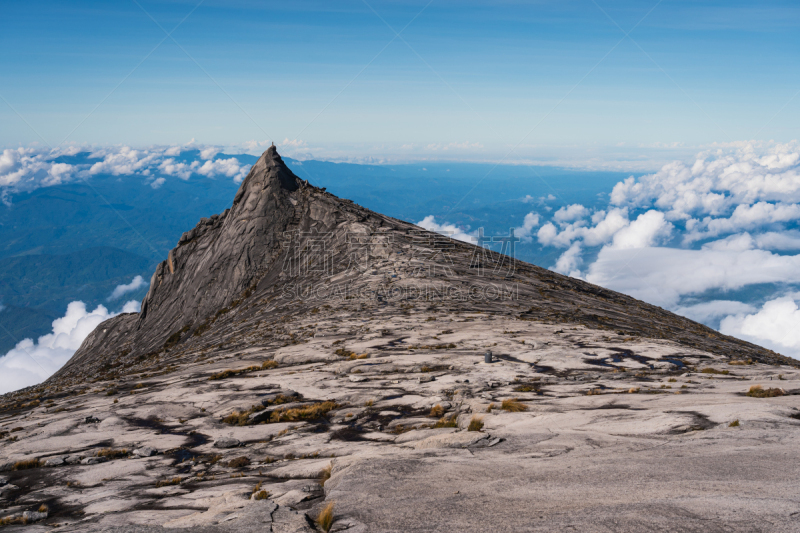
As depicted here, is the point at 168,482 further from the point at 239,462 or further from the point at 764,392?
the point at 764,392

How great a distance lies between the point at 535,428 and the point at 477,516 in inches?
272

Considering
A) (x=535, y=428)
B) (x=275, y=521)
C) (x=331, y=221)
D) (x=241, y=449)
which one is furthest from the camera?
(x=331, y=221)

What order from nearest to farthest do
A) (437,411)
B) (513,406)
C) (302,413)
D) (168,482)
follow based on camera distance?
(168,482) → (513,406) → (437,411) → (302,413)

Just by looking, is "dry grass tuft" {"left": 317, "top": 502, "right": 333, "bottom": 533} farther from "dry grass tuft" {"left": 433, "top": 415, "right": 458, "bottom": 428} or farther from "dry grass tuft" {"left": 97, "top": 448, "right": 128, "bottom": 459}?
"dry grass tuft" {"left": 97, "top": 448, "right": 128, "bottom": 459}

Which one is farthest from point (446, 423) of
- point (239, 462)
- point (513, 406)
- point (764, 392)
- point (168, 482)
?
point (764, 392)

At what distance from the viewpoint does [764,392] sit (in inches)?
701

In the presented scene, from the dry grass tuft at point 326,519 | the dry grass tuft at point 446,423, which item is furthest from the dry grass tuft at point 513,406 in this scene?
the dry grass tuft at point 326,519

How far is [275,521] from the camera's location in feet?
35.9

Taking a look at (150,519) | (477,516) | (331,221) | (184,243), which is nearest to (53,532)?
(150,519)

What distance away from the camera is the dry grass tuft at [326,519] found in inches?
410

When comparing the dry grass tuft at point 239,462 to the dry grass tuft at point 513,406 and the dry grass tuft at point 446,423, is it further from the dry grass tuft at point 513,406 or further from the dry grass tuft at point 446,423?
the dry grass tuft at point 513,406

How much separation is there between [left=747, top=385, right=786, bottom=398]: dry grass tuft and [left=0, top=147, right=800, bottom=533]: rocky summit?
0.40ft

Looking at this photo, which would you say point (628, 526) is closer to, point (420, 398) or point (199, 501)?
point (199, 501)

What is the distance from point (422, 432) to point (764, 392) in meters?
14.3
